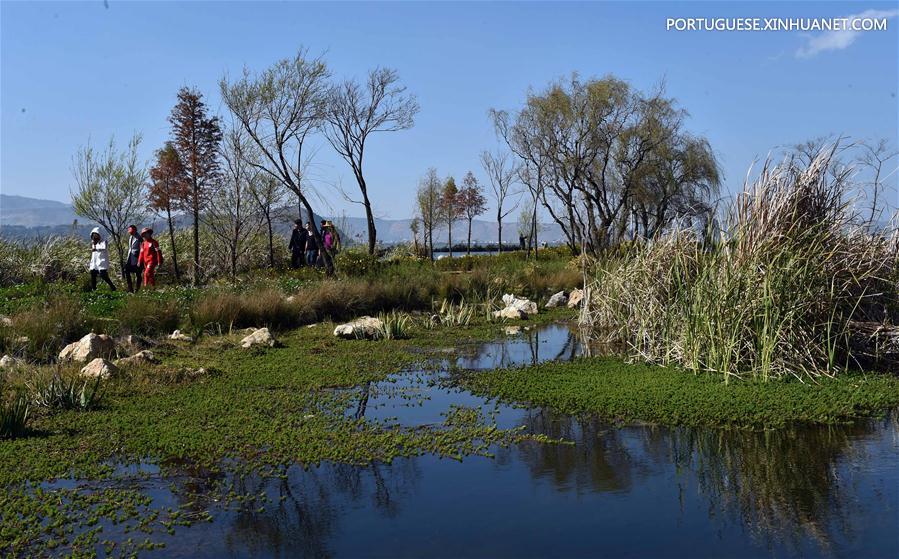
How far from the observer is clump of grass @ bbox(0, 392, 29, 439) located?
6824 millimetres

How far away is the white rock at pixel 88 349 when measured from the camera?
9828 mm

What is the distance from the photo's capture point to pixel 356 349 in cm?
1190

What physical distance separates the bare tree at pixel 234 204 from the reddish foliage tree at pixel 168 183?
3.30 ft

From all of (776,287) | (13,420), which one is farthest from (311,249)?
(13,420)

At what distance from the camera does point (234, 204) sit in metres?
26.8

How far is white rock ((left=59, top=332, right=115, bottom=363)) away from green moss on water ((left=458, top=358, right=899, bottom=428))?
449 centimetres

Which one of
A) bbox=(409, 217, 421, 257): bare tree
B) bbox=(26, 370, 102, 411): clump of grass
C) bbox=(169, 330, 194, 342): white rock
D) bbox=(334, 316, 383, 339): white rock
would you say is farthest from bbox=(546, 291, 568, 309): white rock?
bbox=(409, 217, 421, 257): bare tree

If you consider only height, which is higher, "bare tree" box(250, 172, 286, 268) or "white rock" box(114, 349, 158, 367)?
"bare tree" box(250, 172, 286, 268)

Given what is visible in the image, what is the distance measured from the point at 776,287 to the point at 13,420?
7675mm

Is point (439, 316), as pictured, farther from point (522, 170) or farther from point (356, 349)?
point (522, 170)

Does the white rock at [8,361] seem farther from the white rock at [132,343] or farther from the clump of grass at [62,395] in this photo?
the clump of grass at [62,395]

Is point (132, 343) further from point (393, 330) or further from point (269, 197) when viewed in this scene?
point (269, 197)

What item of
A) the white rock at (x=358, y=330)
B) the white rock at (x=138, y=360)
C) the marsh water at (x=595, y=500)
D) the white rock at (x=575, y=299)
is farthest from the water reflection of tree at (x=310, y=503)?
the white rock at (x=575, y=299)

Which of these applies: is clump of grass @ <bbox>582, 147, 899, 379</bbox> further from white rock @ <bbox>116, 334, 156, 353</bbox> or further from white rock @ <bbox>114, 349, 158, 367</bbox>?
white rock @ <bbox>116, 334, 156, 353</bbox>
